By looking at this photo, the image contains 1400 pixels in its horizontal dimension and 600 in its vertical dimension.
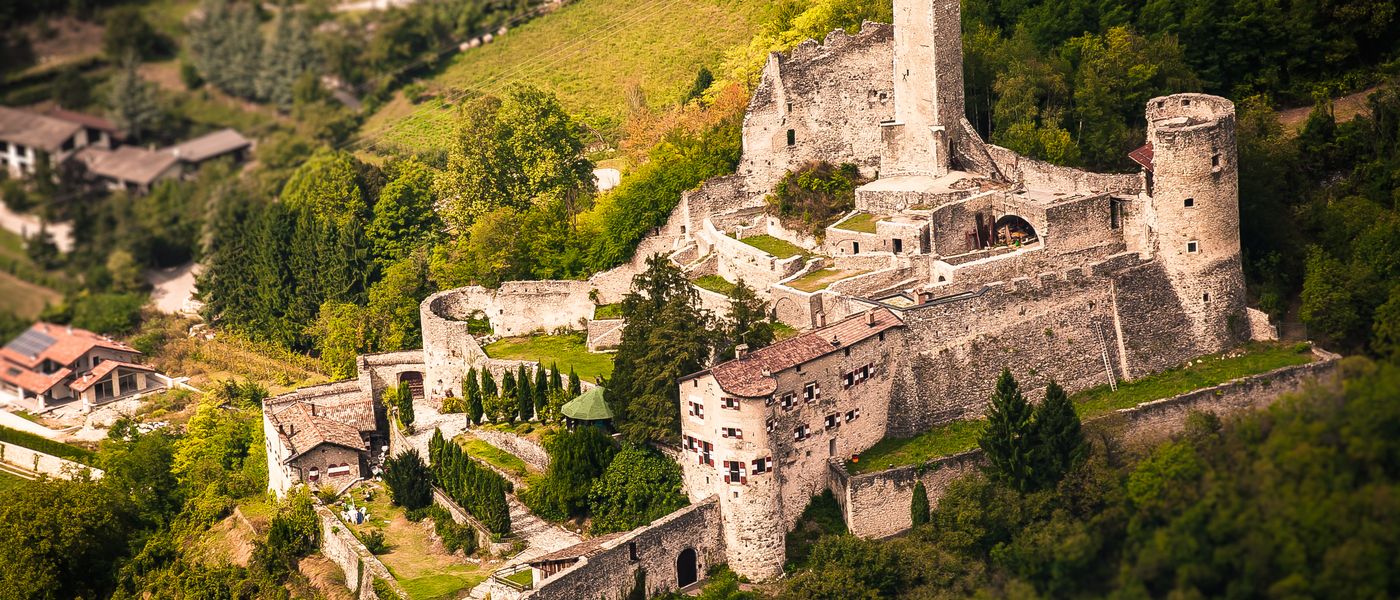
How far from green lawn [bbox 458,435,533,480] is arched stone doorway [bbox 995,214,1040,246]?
57.6 feet

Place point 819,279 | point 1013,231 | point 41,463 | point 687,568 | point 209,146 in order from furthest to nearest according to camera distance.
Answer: point 209,146, point 41,463, point 1013,231, point 819,279, point 687,568

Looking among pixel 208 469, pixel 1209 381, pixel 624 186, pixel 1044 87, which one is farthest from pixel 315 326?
pixel 1209 381

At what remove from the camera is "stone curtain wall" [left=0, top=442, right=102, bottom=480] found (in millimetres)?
87188

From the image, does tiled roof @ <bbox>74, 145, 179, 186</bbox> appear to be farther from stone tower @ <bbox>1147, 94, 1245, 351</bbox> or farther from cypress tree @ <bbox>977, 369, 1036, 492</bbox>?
cypress tree @ <bbox>977, 369, 1036, 492</bbox>

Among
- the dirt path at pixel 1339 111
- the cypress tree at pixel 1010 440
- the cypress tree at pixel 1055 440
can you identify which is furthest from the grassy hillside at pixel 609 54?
the cypress tree at pixel 1055 440

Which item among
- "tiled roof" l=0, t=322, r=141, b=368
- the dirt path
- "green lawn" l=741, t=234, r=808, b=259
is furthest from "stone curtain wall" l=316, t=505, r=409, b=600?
the dirt path

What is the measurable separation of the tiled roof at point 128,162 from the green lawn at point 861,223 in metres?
55.4

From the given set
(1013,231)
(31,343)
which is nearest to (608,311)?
(1013,231)

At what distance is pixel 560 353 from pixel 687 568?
1402 cm

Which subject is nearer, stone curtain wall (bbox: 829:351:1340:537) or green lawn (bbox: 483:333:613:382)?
stone curtain wall (bbox: 829:351:1340:537)

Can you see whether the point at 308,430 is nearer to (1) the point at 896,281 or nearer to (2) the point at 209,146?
A: (1) the point at 896,281

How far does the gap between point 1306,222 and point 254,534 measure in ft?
124

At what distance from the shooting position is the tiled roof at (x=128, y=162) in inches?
4651

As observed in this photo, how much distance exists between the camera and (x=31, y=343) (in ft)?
322
